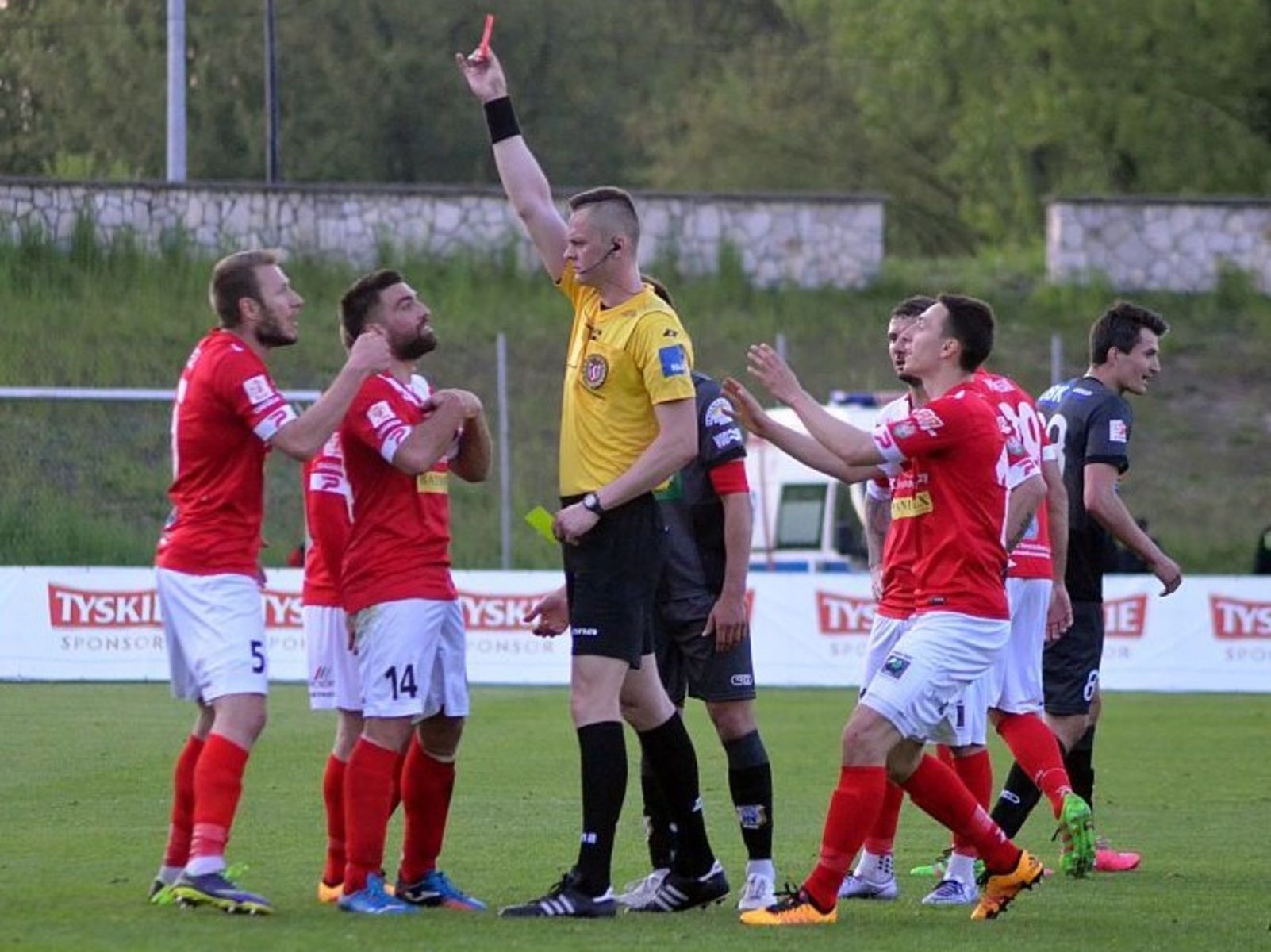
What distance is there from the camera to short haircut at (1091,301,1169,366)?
10328 mm

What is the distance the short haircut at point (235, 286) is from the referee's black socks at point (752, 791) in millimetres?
2361

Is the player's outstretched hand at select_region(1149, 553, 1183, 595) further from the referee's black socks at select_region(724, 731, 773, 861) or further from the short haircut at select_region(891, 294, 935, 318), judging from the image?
the referee's black socks at select_region(724, 731, 773, 861)

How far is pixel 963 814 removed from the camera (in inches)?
314

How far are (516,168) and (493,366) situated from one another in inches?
759

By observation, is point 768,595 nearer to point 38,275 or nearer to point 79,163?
point 38,275

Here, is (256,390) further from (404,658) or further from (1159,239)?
(1159,239)

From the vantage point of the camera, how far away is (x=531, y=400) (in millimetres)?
26969

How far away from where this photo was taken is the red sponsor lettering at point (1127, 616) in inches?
813

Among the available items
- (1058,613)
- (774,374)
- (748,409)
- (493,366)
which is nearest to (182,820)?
(748,409)

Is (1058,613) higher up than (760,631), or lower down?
higher up

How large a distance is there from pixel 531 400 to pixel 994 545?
1913 cm

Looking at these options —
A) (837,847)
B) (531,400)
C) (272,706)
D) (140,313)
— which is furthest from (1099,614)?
(140,313)

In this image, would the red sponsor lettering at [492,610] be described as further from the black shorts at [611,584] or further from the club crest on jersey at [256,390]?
the club crest on jersey at [256,390]

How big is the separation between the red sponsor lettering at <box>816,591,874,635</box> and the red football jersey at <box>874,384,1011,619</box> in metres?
12.5
